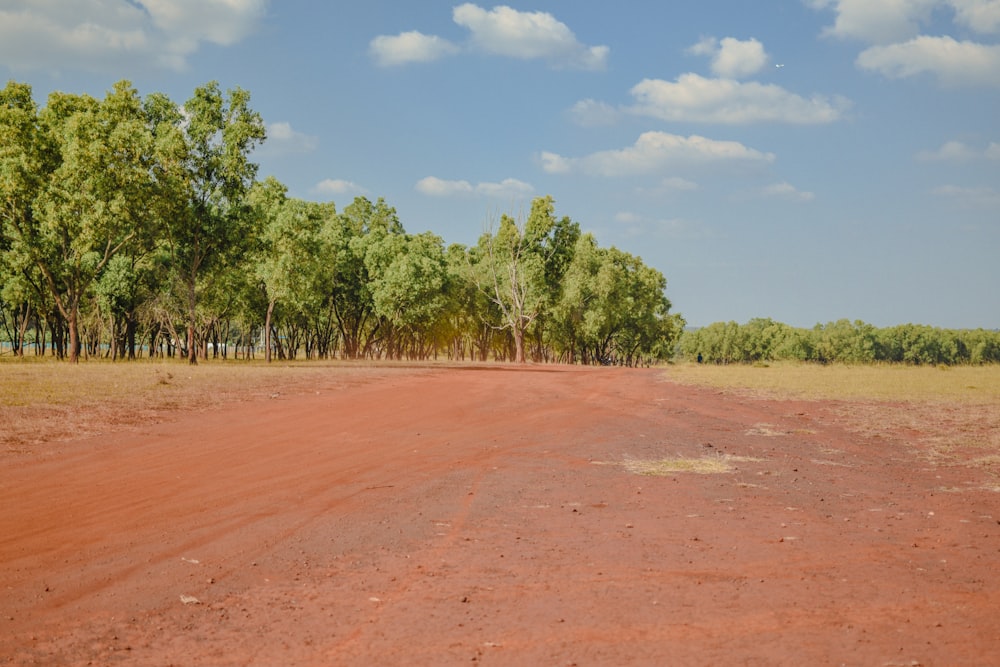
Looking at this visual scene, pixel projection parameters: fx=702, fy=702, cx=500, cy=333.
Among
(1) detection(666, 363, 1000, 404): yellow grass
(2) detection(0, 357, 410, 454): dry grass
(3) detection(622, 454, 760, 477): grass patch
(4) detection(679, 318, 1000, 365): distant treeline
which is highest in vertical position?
(4) detection(679, 318, 1000, 365): distant treeline

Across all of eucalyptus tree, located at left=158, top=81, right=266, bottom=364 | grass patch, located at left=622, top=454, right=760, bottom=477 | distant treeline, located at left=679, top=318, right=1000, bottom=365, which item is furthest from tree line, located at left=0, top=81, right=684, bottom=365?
distant treeline, located at left=679, top=318, right=1000, bottom=365

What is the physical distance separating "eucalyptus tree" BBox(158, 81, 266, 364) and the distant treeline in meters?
119

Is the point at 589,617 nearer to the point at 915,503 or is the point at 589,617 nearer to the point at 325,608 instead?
the point at 325,608

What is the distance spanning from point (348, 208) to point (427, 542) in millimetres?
71644

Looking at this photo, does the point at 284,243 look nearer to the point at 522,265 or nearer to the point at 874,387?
the point at 522,265

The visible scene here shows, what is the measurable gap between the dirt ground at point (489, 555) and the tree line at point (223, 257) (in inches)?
1174

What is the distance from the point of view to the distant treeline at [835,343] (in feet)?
491

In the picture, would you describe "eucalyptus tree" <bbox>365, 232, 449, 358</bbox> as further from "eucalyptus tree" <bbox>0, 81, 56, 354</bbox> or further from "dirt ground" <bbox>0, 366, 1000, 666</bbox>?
"dirt ground" <bbox>0, 366, 1000, 666</bbox>

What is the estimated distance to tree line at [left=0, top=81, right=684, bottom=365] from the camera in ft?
122

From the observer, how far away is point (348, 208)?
246 ft

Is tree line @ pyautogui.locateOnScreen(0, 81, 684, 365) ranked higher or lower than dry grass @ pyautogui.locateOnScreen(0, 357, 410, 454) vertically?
higher

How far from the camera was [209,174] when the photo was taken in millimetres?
41125

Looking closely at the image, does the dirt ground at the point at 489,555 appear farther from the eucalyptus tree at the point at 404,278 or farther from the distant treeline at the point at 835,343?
the distant treeline at the point at 835,343

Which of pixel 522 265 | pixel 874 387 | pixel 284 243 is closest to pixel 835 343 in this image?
pixel 522 265
